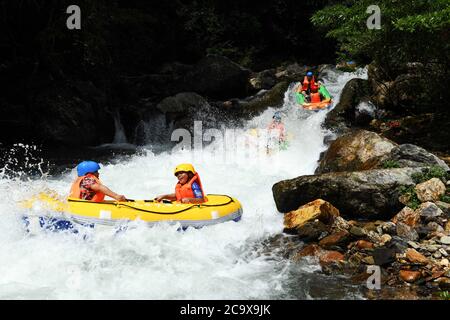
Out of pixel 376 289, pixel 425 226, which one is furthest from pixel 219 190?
pixel 376 289

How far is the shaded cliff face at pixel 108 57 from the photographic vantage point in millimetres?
12719

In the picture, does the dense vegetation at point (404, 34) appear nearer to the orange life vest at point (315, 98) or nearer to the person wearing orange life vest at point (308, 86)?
the orange life vest at point (315, 98)

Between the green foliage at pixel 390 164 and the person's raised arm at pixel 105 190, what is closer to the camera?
the person's raised arm at pixel 105 190

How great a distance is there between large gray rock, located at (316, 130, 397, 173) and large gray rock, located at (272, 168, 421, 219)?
2.98 ft

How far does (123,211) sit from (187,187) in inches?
41.0

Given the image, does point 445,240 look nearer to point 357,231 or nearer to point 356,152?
point 357,231

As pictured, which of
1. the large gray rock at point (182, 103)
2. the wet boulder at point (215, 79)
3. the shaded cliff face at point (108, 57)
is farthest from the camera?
the wet boulder at point (215, 79)

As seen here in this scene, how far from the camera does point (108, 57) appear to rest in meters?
14.4

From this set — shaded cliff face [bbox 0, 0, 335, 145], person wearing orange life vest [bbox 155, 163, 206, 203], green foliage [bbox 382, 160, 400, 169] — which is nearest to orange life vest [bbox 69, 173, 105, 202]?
person wearing orange life vest [bbox 155, 163, 206, 203]

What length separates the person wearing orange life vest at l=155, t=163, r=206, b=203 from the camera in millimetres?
6691

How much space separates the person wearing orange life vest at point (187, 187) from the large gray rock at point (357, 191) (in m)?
1.36

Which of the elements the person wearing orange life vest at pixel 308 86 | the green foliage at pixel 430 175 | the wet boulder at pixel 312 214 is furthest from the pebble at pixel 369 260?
the person wearing orange life vest at pixel 308 86

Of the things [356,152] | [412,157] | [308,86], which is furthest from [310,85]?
[412,157]

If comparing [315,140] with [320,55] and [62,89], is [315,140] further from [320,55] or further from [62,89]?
[320,55]
